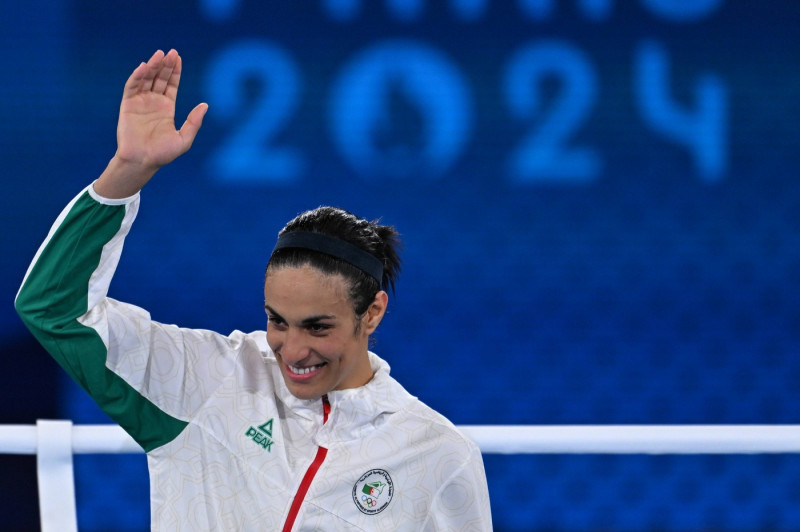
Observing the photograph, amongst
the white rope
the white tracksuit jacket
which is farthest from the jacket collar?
the white rope

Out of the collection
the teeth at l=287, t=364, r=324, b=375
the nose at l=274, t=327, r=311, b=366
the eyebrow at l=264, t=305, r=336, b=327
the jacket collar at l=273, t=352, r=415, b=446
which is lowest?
the jacket collar at l=273, t=352, r=415, b=446

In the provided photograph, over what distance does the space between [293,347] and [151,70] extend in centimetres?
49

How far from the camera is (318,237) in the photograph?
1.61 meters

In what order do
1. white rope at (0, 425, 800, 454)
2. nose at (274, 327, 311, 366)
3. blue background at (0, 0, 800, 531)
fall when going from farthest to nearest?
blue background at (0, 0, 800, 531)
white rope at (0, 425, 800, 454)
nose at (274, 327, 311, 366)

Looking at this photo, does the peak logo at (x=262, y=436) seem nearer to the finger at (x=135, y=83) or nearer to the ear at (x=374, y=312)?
the ear at (x=374, y=312)

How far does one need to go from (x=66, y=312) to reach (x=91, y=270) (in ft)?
0.23

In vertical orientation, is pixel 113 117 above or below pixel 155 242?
Answer: above

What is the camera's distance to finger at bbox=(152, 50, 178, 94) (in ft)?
5.15

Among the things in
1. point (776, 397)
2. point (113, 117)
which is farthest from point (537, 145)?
point (113, 117)

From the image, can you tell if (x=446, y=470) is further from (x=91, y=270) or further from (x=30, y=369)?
(x=30, y=369)

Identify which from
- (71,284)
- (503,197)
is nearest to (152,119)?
(71,284)

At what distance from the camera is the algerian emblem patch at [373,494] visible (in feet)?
5.33

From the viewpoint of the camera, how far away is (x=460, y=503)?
1.63 m

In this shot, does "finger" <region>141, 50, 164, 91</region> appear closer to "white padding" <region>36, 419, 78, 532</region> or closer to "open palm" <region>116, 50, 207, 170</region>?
"open palm" <region>116, 50, 207, 170</region>
